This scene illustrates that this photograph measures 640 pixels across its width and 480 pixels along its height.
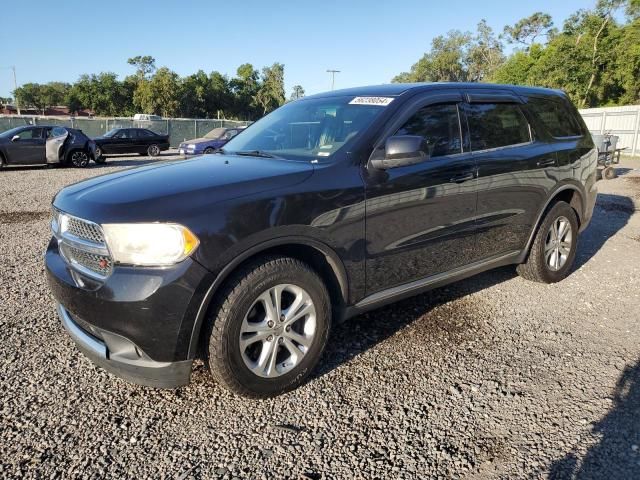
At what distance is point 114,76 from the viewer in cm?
6594

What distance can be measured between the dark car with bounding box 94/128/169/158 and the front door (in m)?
19.7

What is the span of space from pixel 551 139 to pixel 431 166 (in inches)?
73.4

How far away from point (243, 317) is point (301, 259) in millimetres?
525

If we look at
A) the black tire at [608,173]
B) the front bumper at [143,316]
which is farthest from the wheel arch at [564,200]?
the black tire at [608,173]

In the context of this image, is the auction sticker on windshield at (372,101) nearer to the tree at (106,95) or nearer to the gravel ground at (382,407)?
the gravel ground at (382,407)

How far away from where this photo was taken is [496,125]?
4.04m

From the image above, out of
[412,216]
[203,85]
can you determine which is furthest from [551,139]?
[203,85]

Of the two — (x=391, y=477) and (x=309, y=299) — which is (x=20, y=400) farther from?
(x=391, y=477)

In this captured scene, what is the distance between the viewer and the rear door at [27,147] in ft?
50.4

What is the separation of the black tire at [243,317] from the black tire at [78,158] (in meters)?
16.7

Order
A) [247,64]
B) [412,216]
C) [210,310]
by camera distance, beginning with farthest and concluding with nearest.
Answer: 1. [247,64]
2. [412,216]
3. [210,310]

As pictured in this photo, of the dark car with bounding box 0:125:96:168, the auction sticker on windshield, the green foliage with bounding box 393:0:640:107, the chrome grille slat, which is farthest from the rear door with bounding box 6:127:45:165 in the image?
the green foliage with bounding box 393:0:640:107

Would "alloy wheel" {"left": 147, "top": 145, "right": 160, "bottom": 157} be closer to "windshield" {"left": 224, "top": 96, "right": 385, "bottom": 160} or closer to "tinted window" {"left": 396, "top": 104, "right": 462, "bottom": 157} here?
"windshield" {"left": 224, "top": 96, "right": 385, "bottom": 160}

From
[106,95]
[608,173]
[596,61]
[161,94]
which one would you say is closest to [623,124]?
[608,173]
